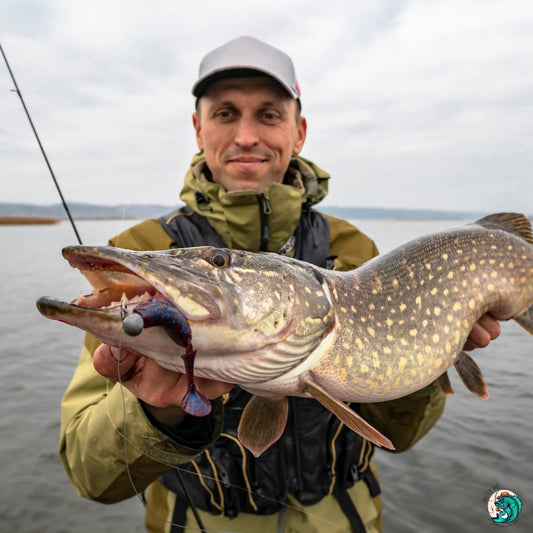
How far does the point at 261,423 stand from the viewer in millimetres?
1424

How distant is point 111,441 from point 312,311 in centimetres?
83

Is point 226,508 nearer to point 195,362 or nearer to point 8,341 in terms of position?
point 195,362

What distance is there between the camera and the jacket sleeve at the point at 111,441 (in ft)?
4.63

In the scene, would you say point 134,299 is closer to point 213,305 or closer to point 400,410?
point 213,305

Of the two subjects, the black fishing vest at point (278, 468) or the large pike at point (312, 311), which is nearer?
the large pike at point (312, 311)

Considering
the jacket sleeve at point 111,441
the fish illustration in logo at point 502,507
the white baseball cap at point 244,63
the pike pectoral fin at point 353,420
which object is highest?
the white baseball cap at point 244,63

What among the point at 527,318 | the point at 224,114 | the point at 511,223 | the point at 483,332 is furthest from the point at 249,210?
the point at 527,318

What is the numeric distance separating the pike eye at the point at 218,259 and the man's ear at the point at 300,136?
137 centimetres

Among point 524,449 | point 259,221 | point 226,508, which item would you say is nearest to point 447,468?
point 524,449

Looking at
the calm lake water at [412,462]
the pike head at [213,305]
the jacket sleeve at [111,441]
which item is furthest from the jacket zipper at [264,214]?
the calm lake water at [412,462]

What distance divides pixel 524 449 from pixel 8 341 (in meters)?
7.55

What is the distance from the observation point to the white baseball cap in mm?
2008

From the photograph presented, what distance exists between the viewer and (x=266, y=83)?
2102mm

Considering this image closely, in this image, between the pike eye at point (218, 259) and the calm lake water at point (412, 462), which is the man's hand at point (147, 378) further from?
the calm lake water at point (412, 462)
